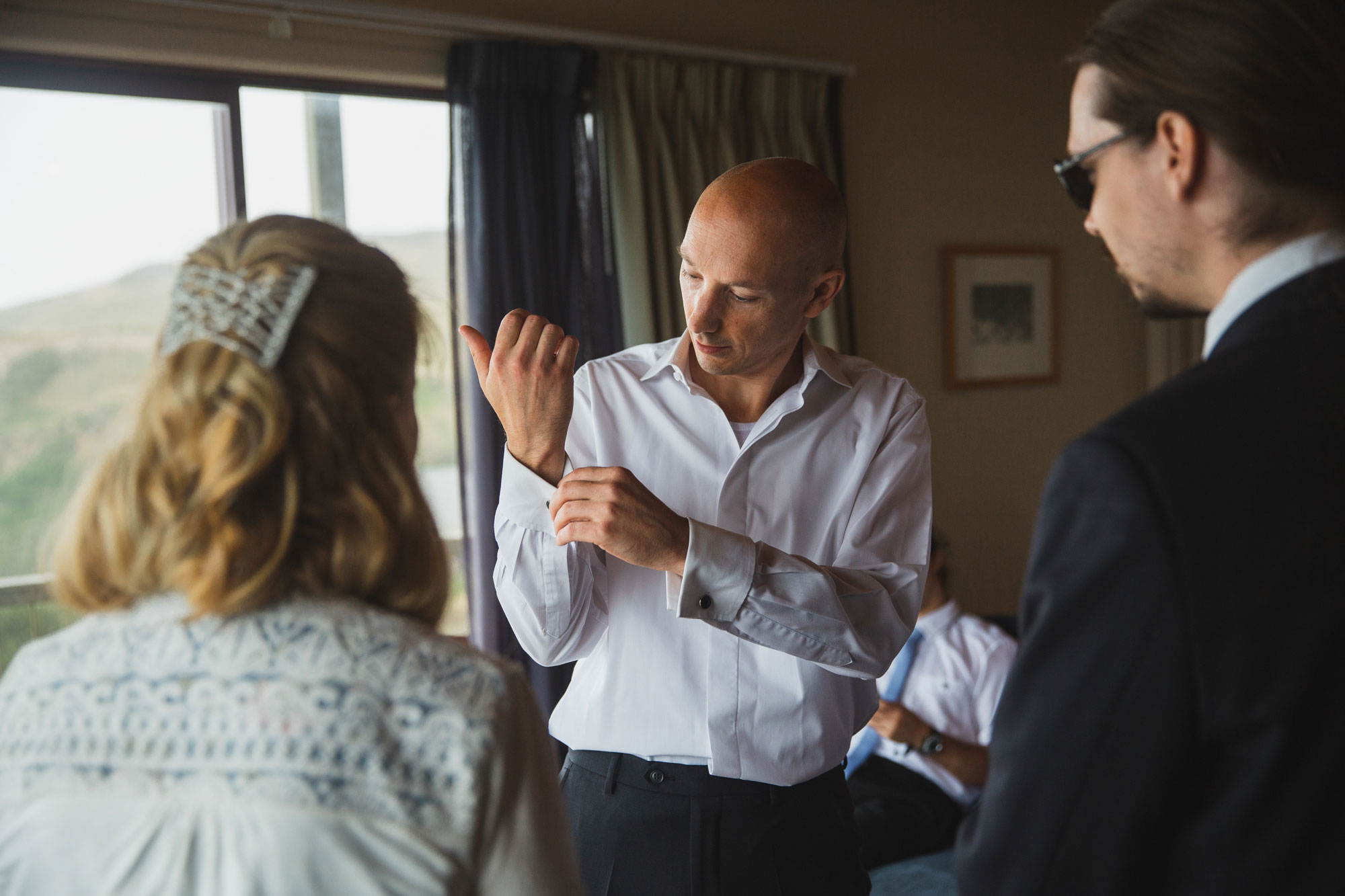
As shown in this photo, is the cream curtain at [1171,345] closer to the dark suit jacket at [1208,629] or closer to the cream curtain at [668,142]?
the cream curtain at [668,142]

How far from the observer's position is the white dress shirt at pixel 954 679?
2.78 m

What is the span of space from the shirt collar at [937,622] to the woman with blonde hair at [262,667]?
7.29 feet

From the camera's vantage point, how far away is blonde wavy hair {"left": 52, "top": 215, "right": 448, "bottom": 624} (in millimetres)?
727

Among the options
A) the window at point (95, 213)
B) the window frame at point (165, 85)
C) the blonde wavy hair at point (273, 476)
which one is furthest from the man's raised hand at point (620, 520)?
the window frame at point (165, 85)

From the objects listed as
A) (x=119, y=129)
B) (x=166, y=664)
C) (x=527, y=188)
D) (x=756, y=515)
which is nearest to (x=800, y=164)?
(x=756, y=515)

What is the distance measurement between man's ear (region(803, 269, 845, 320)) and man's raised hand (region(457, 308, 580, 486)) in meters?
0.45

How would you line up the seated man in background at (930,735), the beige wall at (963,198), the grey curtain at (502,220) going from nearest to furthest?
the seated man in background at (930,735), the grey curtain at (502,220), the beige wall at (963,198)

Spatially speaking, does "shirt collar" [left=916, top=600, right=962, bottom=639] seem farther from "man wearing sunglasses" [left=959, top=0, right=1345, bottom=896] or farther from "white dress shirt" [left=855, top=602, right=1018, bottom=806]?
"man wearing sunglasses" [left=959, top=0, right=1345, bottom=896]

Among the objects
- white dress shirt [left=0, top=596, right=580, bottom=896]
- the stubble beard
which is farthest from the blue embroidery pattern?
the stubble beard

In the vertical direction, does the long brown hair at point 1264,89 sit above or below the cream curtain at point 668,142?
below

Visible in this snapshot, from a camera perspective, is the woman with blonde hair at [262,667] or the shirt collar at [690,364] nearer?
the woman with blonde hair at [262,667]

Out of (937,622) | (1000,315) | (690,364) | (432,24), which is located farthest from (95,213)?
(1000,315)

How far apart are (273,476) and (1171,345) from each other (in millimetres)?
4614

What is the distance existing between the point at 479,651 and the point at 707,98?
285cm
